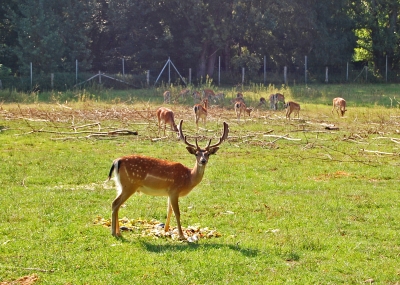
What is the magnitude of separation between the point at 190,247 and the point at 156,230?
0.89 m

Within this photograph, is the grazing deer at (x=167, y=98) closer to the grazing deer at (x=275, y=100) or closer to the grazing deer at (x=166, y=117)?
the grazing deer at (x=275, y=100)

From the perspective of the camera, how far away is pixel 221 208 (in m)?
10.5

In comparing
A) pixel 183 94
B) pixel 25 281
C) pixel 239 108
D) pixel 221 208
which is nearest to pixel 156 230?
pixel 221 208

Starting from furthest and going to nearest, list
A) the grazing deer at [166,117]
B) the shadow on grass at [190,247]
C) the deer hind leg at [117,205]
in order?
the grazing deer at [166,117] < the deer hind leg at [117,205] < the shadow on grass at [190,247]

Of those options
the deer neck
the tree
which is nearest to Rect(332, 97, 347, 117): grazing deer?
the deer neck

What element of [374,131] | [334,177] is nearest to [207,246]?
[334,177]

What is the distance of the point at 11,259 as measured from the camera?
7539mm

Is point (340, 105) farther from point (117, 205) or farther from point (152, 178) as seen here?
point (117, 205)

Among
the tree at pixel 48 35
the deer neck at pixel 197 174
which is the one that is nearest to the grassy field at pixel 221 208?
the deer neck at pixel 197 174

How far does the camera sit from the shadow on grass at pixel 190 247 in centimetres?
802

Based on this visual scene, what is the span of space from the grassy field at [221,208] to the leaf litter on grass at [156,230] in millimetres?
118

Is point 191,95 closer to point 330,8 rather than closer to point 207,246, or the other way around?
point 330,8

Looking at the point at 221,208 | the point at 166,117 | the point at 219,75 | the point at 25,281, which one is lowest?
the point at 25,281

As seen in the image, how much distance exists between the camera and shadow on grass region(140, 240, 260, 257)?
316 inches
